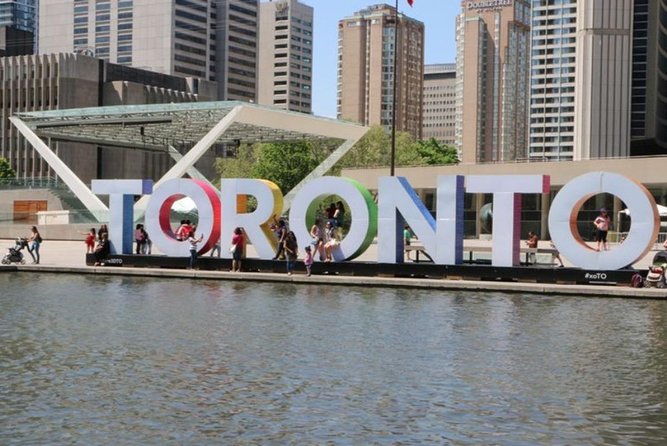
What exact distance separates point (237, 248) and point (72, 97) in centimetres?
9930

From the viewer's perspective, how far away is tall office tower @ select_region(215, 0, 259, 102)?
193 meters

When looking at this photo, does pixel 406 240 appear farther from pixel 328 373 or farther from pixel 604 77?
pixel 604 77

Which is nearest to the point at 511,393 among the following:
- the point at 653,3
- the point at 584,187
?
the point at 584,187

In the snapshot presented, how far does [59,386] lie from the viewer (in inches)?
470

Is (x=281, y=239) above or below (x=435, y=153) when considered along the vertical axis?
below

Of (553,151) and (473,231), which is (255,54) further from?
(473,231)

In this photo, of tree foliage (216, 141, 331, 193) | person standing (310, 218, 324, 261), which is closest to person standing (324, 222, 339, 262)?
person standing (310, 218, 324, 261)

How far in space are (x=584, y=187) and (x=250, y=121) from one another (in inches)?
1412

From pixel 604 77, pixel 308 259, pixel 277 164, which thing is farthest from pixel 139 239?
pixel 604 77

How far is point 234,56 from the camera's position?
194875mm

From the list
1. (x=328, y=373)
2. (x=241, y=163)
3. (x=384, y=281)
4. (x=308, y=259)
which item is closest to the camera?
(x=328, y=373)

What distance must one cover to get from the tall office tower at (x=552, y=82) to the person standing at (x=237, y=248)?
143445 millimetres

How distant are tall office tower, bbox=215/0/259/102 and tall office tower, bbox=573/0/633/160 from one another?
6955 centimetres

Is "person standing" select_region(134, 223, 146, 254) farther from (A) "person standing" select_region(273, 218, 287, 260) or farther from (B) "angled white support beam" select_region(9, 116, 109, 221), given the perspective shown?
(B) "angled white support beam" select_region(9, 116, 109, 221)
